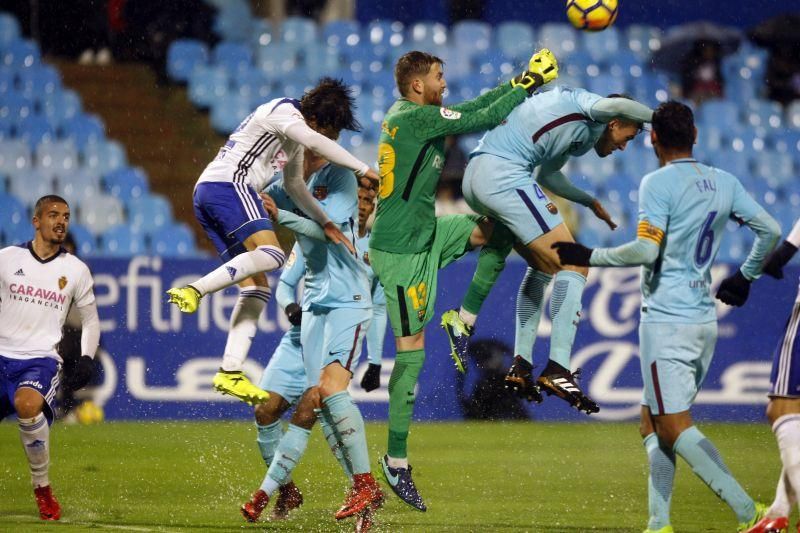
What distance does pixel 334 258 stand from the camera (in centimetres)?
773

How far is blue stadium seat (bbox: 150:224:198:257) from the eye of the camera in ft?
49.3

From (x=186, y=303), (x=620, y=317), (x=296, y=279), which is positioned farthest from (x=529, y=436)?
(x=186, y=303)

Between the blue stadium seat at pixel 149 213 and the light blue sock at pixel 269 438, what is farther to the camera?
the blue stadium seat at pixel 149 213

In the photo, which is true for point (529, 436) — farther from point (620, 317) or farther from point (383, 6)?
point (383, 6)

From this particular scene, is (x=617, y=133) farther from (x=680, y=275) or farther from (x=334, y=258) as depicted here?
(x=334, y=258)

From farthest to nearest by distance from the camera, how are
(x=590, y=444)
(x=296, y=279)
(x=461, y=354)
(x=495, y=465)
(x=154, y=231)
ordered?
(x=154, y=231) → (x=590, y=444) → (x=495, y=465) → (x=296, y=279) → (x=461, y=354)

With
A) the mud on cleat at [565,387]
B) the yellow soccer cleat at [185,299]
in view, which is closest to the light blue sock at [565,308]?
the mud on cleat at [565,387]

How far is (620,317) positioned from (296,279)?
5.04 metres

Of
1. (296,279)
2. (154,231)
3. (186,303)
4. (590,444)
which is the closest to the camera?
(186,303)

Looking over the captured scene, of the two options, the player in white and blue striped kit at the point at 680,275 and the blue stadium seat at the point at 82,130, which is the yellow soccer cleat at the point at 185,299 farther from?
the blue stadium seat at the point at 82,130

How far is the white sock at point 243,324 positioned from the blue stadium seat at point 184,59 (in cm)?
946

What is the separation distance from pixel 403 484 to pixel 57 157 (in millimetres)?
9744

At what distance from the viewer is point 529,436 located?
12.2 m

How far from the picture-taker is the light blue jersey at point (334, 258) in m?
7.62
